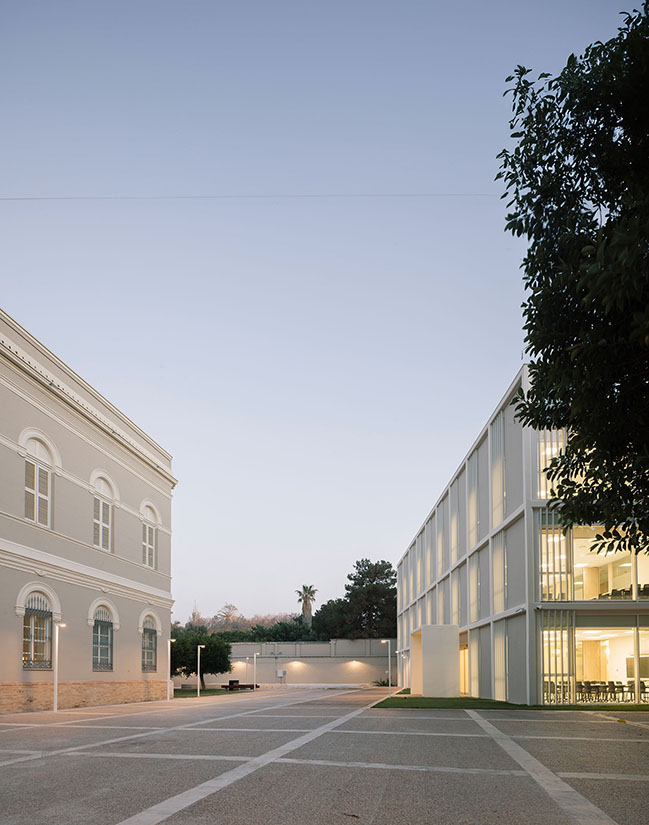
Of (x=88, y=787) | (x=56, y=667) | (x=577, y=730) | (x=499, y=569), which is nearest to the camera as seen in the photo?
(x=88, y=787)

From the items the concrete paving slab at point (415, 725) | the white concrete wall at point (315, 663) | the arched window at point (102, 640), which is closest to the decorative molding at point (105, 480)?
the arched window at point (102, 640)

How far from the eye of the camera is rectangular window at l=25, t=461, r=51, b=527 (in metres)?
27.3

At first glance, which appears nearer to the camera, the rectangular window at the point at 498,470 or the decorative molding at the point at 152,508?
the rectangular window at the point at 498,470

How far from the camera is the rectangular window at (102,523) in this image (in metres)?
32.8

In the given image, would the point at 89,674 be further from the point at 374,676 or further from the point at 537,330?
the point at 374,676

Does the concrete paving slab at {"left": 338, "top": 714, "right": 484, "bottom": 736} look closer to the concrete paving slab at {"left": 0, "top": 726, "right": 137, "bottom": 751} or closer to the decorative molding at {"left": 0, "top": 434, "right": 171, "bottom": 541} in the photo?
the concrete paving slab at {"left": 0, "top": 726, "right": 137, "bottom": 751}

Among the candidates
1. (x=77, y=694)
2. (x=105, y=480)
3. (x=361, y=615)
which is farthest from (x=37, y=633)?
(x=361, y=615)

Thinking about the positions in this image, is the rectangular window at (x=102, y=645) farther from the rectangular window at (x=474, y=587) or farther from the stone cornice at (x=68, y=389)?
the rectangular window at (x=474, y=587)

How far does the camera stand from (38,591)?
27.3m

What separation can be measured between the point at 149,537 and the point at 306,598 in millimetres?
79580

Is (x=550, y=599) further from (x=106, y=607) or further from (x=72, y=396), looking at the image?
(x=72, y=396)

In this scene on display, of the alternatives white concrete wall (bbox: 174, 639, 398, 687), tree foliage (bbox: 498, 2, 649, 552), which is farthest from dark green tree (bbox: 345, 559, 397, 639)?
tree foliage (bbox: 498, 2, 649, 552)

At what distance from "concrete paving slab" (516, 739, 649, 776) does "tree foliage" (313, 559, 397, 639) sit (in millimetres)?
65761

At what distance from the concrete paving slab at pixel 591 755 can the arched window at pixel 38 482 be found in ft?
61.6
